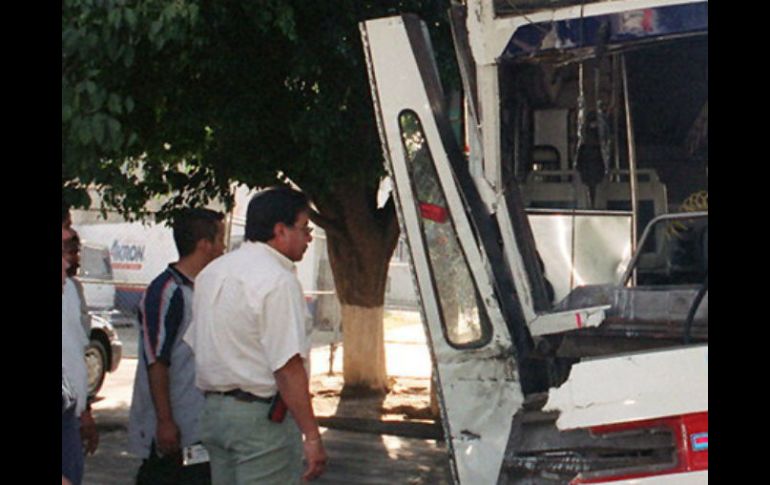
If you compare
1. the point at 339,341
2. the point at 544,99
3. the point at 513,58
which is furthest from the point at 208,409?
the point at 339,341

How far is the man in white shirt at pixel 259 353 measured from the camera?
11.6 feet

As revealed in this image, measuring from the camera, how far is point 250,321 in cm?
359

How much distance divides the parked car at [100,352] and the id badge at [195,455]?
7.57m

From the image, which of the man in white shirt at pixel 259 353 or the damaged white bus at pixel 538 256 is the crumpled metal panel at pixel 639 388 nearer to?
the damaged white bus at pixel 538 256

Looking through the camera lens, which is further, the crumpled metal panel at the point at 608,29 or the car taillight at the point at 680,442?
the crumpled metal panel at the point at 608,29

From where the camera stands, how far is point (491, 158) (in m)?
3.78

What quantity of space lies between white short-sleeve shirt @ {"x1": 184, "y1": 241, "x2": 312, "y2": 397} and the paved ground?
3.99m

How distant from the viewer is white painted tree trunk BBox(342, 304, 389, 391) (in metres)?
11.0

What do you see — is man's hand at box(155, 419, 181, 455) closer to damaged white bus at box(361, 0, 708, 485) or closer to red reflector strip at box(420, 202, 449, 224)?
damaged white bus at box(361, 0, 708, 485)

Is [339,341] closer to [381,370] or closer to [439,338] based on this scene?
[381,370]

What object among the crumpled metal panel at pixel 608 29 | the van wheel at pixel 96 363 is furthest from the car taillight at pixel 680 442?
the van wheel at pixel 96 363

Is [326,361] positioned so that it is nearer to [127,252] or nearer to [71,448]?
[127,252]

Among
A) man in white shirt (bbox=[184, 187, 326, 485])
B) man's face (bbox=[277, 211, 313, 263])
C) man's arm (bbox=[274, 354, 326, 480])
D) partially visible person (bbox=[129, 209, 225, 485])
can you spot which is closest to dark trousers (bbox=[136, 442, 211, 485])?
partially visible person (bbox=[129, 209, 225, 485])

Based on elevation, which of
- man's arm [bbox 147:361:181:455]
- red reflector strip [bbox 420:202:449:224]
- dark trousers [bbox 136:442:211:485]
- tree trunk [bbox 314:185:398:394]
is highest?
red reflector strip [bbox 420:202:449:224]
